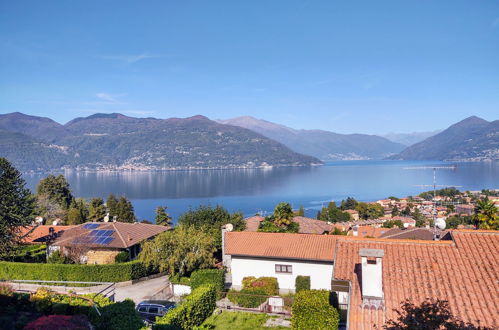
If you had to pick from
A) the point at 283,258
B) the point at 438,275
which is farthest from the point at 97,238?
the point at 438,275

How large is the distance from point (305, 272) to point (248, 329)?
7678mm

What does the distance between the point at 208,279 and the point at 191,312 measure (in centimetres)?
510

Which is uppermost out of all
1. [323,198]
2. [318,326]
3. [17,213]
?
[17,213]

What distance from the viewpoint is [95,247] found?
2852 centimetres

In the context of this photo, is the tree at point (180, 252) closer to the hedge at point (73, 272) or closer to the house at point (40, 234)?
the hedge at point (73, 272)

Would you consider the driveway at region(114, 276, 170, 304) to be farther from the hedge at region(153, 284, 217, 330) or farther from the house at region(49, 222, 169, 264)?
the hedge at region(153, 284, 217, 330)

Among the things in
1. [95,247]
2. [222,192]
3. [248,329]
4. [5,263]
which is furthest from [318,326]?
[222,192]

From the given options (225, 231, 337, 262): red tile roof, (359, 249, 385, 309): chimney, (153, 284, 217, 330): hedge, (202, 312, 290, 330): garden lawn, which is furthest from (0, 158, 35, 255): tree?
(359, 249, 385, 309): chimney

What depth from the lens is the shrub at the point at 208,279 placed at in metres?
22.0

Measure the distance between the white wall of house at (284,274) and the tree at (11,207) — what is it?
1794 cm

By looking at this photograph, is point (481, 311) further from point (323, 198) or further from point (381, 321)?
point (323, 198)

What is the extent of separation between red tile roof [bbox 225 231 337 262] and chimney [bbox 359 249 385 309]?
13639mm

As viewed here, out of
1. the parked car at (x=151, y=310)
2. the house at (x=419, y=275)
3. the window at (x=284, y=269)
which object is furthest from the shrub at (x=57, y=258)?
the house at (x=419, y=275)

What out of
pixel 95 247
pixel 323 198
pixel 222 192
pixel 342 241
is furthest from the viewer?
pixel 222 192
